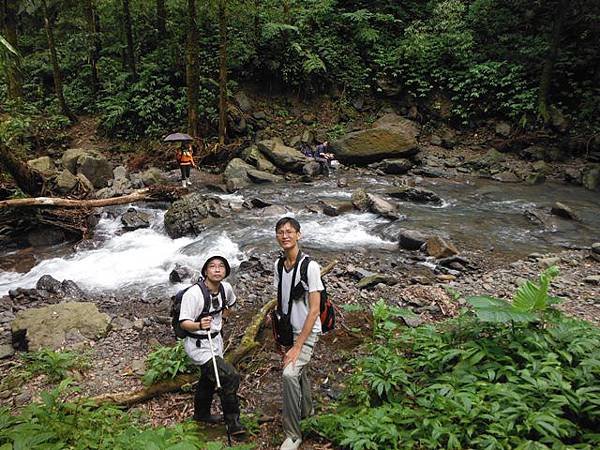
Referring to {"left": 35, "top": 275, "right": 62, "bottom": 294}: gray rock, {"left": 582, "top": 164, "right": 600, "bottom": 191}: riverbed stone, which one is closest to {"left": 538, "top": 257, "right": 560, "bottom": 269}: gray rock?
{"left": 582, "top": 164, "right": 600, "bottom": 191}: riverbed stone

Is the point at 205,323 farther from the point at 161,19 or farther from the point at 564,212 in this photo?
the point at 161,19

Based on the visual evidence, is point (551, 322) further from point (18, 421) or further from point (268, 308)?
point (18, 421)

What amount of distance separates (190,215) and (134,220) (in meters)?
1.68

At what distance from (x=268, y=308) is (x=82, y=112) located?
20.4m

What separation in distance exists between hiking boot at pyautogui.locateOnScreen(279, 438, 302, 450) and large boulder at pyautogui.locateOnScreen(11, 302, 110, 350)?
147 inches

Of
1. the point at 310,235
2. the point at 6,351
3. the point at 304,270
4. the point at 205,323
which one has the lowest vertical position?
the point at 6,351

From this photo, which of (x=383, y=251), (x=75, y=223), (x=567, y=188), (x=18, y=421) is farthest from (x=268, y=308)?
(x=567, y=188)

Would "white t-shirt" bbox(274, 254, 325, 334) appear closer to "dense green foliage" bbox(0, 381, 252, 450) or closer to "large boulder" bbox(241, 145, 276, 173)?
"dense green foliage" bbox(0, 381, 252, 450)

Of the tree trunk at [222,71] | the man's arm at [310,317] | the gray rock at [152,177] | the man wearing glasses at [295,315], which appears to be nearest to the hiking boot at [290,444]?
the man wearing glasses at [295,315]

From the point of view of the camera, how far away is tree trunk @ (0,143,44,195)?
966 cm

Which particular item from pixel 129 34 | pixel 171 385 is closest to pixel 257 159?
pixel 129 34

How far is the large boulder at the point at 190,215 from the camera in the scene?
10.8 metres

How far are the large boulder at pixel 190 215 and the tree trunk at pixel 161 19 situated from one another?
13005 mm

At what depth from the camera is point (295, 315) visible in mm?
3797
